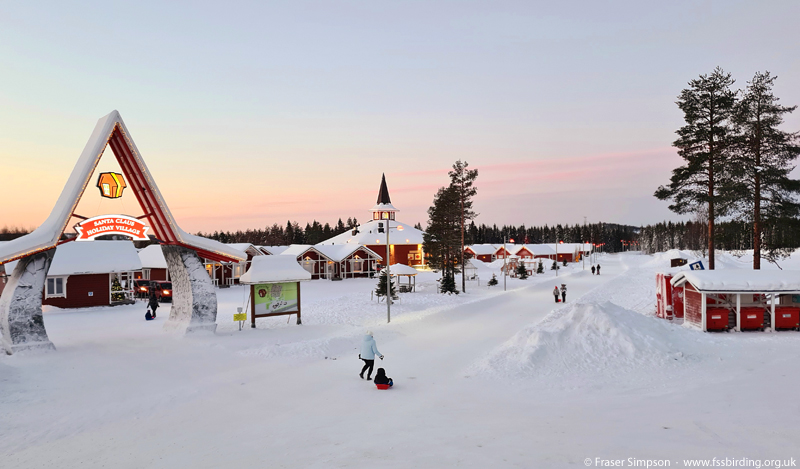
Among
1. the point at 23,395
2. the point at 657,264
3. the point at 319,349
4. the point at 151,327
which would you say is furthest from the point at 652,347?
the point at 657,264

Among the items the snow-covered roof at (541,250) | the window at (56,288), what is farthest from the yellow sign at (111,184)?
the snow-covered roof at (541,250)

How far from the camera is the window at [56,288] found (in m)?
31.3

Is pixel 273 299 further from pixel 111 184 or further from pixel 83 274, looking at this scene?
pixel 83 274

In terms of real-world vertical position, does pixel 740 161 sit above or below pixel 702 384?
above

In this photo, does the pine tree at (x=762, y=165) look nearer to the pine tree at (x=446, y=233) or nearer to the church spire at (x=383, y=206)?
the pine tree at (x=446, y=233)

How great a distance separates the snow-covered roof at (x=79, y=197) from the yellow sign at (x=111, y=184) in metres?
0.46

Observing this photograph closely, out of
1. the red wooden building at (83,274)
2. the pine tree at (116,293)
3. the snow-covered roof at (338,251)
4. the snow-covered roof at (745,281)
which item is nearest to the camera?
the snow-covered roof at (745,281)

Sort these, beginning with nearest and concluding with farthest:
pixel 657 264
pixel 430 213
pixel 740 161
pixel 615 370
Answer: pixel 615 370 → pixel 740 161 → pixel 430 213 → pixel 657 264

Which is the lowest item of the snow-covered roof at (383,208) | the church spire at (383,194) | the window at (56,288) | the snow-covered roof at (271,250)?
the window at (56,288)

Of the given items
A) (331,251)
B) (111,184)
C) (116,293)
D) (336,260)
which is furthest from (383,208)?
(111,184)

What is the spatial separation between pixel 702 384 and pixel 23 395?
18.7 meters

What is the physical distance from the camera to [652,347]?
52.5ft

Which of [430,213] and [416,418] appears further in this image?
[430,213]

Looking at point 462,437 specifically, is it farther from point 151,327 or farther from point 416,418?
point 151,327
